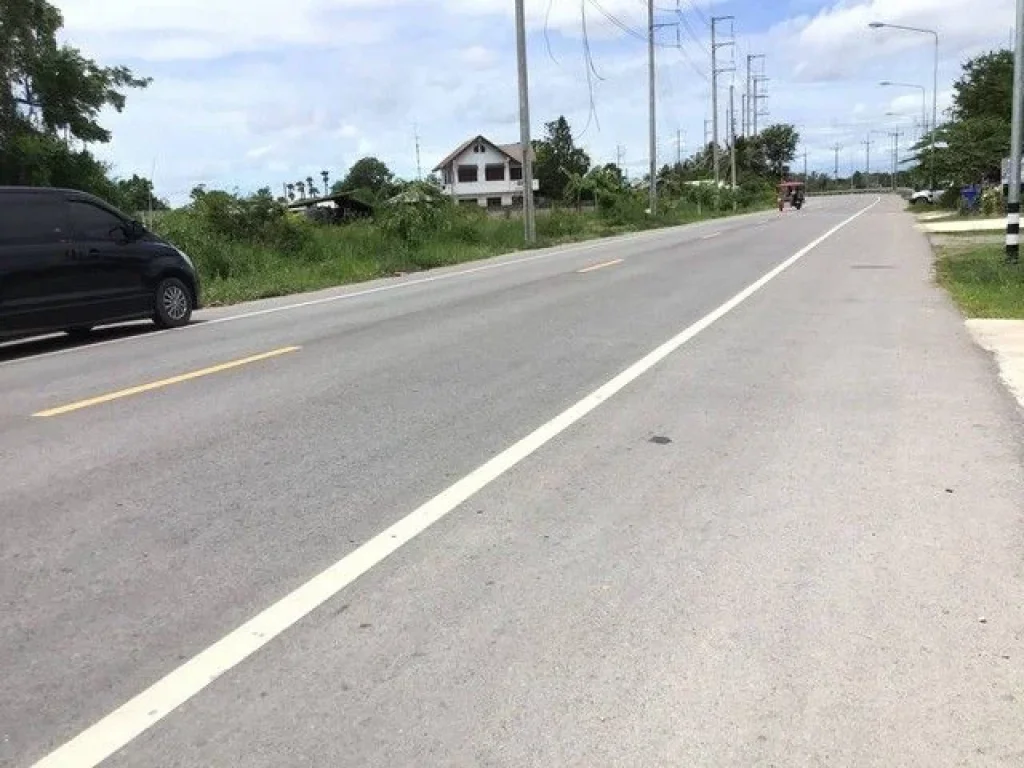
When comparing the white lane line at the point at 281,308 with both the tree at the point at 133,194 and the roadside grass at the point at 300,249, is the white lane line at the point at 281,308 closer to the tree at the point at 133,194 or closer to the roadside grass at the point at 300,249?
the roadside grass at the point at 300,249

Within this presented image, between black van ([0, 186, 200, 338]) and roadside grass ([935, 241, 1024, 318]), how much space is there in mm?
10526

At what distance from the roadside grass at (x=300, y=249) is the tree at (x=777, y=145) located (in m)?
105

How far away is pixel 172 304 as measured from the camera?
44.5 ft

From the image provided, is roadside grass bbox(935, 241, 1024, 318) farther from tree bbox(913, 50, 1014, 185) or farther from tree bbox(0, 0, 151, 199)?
tree bbox(0, 0, 151, 199)

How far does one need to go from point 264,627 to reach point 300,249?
2127cm

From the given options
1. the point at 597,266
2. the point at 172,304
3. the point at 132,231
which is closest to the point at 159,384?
the point at 132,231

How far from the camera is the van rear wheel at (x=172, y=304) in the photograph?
13.3 meters

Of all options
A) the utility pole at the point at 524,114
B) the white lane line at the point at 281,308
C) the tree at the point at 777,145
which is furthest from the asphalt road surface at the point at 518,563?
the tree at the point at 777,145

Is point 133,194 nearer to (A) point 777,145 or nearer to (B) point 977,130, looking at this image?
(B) point 977,130

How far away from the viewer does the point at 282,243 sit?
24.1 meters

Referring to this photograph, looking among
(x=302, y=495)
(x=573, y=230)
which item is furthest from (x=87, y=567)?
(x=573, y=230)

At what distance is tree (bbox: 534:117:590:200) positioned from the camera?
334ft

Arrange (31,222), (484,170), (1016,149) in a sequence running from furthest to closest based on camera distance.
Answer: (484,170) → (1016,149) → (31,222)

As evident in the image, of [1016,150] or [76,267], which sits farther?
[1016,150]
